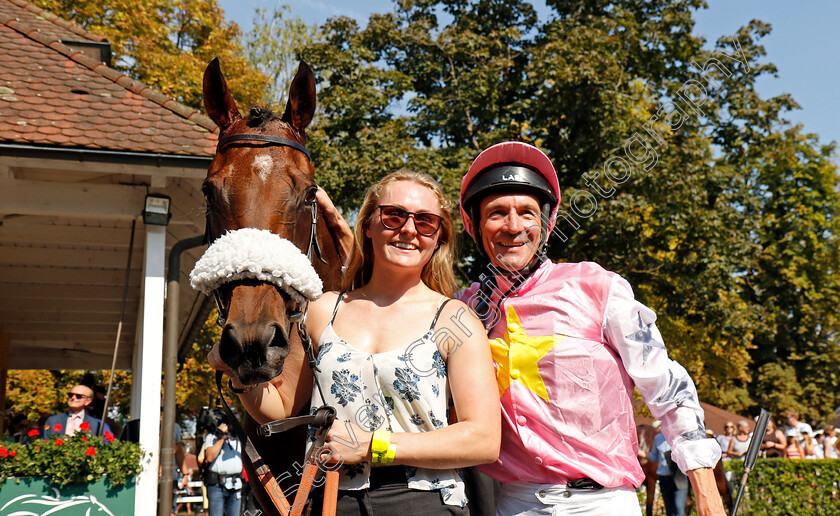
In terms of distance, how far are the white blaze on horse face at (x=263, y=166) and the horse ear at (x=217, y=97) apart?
1.27 feet

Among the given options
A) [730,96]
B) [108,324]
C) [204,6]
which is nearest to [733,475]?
[730,96]

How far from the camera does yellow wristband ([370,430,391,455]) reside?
74.0 inches

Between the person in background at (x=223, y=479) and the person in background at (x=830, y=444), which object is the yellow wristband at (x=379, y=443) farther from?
the person in background at (x=830, y=444)

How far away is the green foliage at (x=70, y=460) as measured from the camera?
582cm

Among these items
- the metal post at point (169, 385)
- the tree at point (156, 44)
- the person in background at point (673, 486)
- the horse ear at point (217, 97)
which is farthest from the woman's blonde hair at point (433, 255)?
the tree at point (156, 44)

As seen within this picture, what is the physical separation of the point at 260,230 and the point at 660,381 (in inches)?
54.0

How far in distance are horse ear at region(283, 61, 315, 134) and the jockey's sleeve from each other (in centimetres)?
151

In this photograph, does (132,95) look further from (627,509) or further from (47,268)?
(627,509)

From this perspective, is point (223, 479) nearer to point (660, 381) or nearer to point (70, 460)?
point (70, 460)

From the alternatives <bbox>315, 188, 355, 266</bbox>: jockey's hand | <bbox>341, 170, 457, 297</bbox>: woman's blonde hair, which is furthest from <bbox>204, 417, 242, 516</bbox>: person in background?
<bbox>341, 170, 457, 297</bbox>: woman's blonde hair

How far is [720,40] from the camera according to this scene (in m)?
18.4

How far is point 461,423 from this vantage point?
1974 millimetres

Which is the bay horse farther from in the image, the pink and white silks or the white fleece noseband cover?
the pink and white silks

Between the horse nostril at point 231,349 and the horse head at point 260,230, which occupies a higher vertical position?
the horse head at point 260,230
